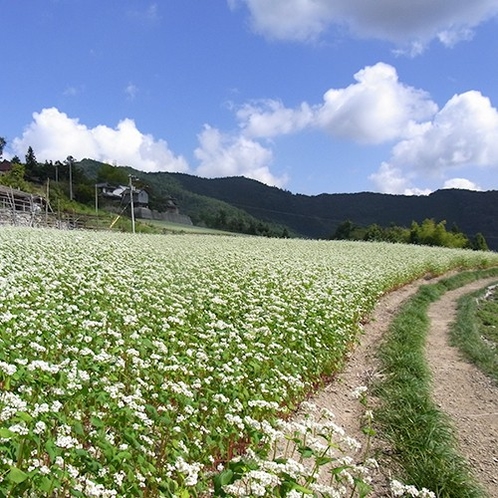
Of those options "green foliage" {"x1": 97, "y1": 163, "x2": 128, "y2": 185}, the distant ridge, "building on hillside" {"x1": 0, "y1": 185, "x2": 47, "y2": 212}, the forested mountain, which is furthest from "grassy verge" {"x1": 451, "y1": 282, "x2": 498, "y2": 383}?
the distant ridge

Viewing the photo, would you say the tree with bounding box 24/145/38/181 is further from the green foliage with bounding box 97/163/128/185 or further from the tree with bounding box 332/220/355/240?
the tree with bounding box 332/220/355/240

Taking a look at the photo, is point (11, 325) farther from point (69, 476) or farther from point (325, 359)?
point (325, 359)

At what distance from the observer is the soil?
6.23m

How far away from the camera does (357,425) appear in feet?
23.8

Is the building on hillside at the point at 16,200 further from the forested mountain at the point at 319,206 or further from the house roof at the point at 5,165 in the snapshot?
the forested mountain at the point at 319,206

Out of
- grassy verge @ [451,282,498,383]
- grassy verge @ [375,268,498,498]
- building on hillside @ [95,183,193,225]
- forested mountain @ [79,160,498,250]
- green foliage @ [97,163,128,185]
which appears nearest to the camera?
grassy verge @ [375,268,498,498]

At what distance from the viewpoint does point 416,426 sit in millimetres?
6844

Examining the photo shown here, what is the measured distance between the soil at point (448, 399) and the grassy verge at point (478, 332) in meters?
0.29

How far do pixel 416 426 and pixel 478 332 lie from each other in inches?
327

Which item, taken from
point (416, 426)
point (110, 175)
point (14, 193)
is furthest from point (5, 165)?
point (416, 426)

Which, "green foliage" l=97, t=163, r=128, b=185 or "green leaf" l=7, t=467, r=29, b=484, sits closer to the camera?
"green leaf" l=7, t=467, r=29, b=484

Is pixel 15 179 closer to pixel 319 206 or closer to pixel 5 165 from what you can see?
pixel 5 165

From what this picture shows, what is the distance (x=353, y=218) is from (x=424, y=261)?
12909cm

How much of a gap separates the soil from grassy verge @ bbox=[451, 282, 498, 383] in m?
0.29
